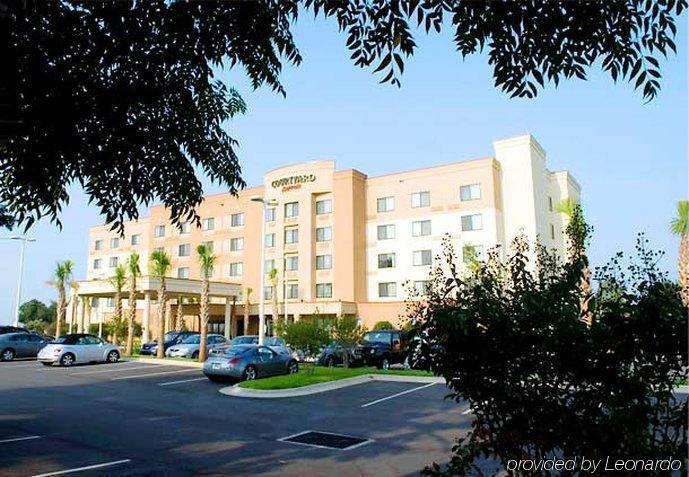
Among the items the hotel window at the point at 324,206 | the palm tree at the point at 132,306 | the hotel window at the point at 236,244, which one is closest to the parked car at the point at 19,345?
the palm tree at the point at 132,306

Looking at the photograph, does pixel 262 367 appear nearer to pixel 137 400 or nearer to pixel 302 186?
pixel 137 400

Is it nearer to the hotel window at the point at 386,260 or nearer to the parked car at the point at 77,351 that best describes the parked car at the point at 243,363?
the parked car at the point at 77,351

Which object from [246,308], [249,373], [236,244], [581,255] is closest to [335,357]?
[249,373]

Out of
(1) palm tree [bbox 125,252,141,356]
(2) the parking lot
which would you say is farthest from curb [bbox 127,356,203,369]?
(2) the parking lot

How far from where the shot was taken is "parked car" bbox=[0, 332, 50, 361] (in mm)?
31320

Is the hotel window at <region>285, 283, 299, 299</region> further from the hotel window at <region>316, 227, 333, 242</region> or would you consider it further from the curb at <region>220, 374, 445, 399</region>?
the curb at <region>220, 374, 445, 399</region>

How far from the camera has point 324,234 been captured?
5394cm

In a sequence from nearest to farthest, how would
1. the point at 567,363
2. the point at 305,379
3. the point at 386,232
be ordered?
1. the point at 567,363
2. the point at 305,379
3. the point at 386,232

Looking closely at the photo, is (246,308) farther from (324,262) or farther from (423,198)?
(423,198)

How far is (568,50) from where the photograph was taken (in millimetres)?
3531

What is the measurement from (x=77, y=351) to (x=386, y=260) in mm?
29781

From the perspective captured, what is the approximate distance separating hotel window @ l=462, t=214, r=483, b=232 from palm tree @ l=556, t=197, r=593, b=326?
138ft

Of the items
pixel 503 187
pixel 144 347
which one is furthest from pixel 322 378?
pixel 503 187

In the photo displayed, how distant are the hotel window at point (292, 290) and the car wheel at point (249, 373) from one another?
3219 cm
